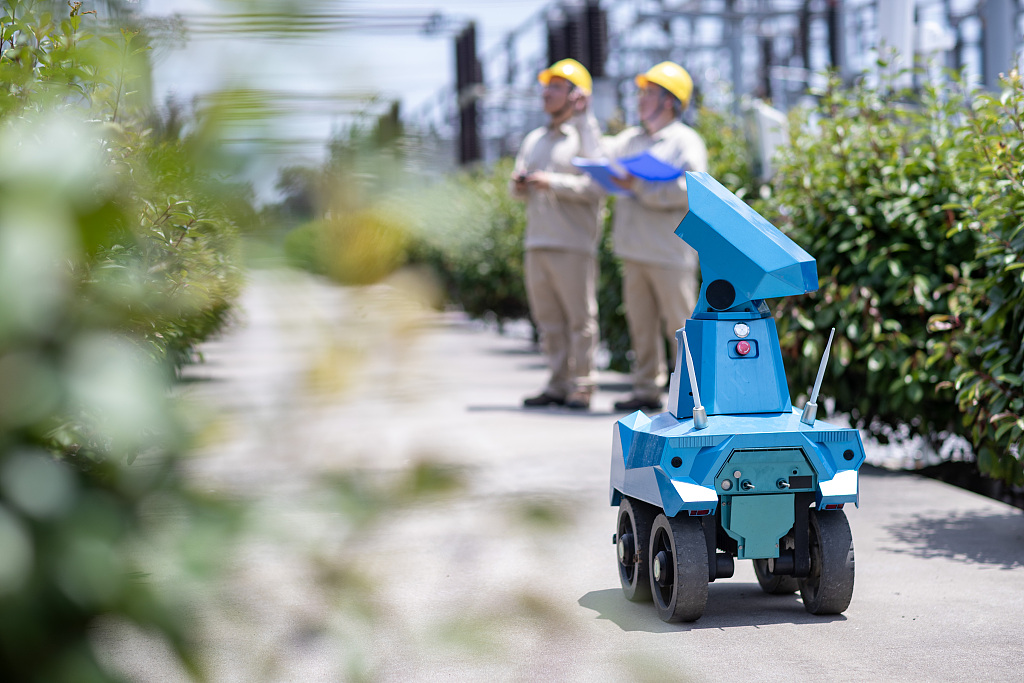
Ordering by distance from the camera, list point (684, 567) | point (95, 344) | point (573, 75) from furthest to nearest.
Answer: point (573, 75) → point (684, 567) → point (95, 344)

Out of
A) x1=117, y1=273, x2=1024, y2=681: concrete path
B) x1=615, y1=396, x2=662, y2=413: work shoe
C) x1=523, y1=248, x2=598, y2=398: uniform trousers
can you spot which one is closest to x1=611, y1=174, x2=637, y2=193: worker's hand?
x1=523, y1=248, x2=598, y2=398: uniform trousers

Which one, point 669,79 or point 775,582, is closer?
point 775,582

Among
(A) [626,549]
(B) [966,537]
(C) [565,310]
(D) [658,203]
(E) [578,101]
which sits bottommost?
(B) [966,537]

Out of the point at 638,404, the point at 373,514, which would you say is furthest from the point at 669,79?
the point at 373,514

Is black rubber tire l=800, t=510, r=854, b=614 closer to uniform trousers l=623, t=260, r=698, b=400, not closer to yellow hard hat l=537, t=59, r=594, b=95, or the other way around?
uniform trousers l=623, t=260, r=698, b=400

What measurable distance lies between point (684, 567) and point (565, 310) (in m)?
4.15

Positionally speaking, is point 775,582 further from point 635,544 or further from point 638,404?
point 638,404

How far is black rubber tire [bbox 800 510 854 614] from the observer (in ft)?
9.14

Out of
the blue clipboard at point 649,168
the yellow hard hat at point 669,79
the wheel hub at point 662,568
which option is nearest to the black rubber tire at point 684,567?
the wheel hub at point 662,568

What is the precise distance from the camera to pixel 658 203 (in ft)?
19.1

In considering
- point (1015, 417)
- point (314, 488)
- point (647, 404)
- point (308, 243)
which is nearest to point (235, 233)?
point (308, 243)

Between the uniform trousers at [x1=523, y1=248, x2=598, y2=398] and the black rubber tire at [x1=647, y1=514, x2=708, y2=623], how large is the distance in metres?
3.89

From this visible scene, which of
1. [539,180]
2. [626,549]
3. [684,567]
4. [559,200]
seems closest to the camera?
[684,567]

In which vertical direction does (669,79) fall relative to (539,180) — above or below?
above
